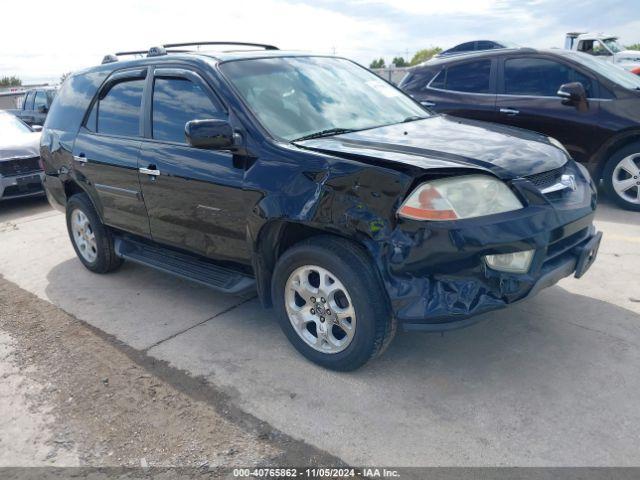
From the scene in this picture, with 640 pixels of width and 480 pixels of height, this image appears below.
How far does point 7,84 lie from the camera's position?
34875mm

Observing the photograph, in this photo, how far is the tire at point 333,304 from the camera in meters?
2.90

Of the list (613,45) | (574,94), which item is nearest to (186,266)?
(574,94)

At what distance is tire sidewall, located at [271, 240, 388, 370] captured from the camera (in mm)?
2900

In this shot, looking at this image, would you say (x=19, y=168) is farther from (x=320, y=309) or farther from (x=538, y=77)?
(x=538, y=77)

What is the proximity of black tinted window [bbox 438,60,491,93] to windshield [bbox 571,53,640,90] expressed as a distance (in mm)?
1000

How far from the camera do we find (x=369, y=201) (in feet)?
9.22

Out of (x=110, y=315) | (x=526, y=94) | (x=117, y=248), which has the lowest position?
(x=110, y=315)

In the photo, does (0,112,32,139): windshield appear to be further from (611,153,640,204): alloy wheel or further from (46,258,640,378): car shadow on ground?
(611,153,640,204): alloy wheel

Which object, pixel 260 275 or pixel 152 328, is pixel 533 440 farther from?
pixel 152 328

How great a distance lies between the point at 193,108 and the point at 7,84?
37.2 meters

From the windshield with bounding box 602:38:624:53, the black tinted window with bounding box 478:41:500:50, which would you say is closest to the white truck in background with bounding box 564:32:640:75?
the windshield with bounding box 602:38:624:53

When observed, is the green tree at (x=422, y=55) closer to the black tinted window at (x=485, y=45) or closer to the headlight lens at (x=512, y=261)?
the black tinted window at (x=485, y=45)

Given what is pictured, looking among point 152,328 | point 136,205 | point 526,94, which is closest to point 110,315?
point 152,328

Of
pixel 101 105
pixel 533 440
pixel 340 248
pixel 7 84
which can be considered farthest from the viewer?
pixel 7 84
